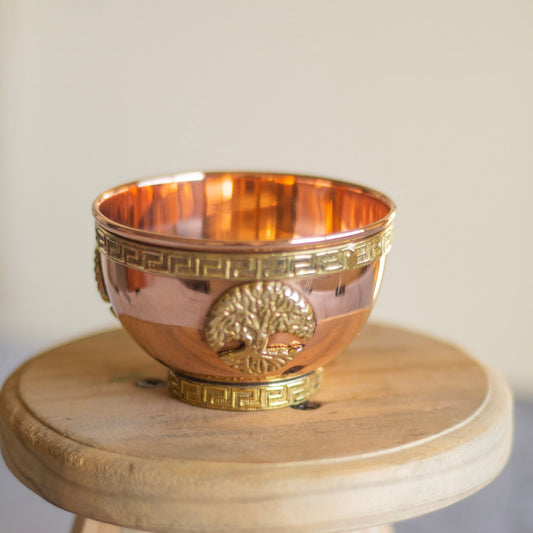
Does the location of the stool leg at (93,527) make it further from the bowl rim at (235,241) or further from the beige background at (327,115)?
the beige background at (327,115)

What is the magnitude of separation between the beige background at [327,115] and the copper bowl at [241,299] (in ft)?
2.70

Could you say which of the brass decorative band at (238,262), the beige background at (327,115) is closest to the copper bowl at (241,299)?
the brass decorative band at (238,262)

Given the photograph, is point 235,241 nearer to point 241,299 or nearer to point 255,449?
point 241,299

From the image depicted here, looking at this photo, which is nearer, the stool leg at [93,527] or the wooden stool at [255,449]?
the wooden stool at [255,449]

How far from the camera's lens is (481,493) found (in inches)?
55.1

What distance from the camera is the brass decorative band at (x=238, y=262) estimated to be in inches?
20.7

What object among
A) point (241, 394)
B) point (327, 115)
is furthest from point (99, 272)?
point (327, 115)

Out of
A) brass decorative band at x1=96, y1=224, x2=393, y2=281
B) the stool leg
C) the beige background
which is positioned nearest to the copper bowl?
brass decorative band at x1=96, y1=224, x2=393, y2=281

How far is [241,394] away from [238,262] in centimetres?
A: 13

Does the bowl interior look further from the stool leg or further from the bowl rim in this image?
the stool leg

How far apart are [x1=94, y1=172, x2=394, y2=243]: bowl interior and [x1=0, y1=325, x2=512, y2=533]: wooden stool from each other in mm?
140

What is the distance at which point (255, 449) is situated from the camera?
55 centimetres

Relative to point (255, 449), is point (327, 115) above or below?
above

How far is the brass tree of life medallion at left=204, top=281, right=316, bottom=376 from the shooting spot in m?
0.53
